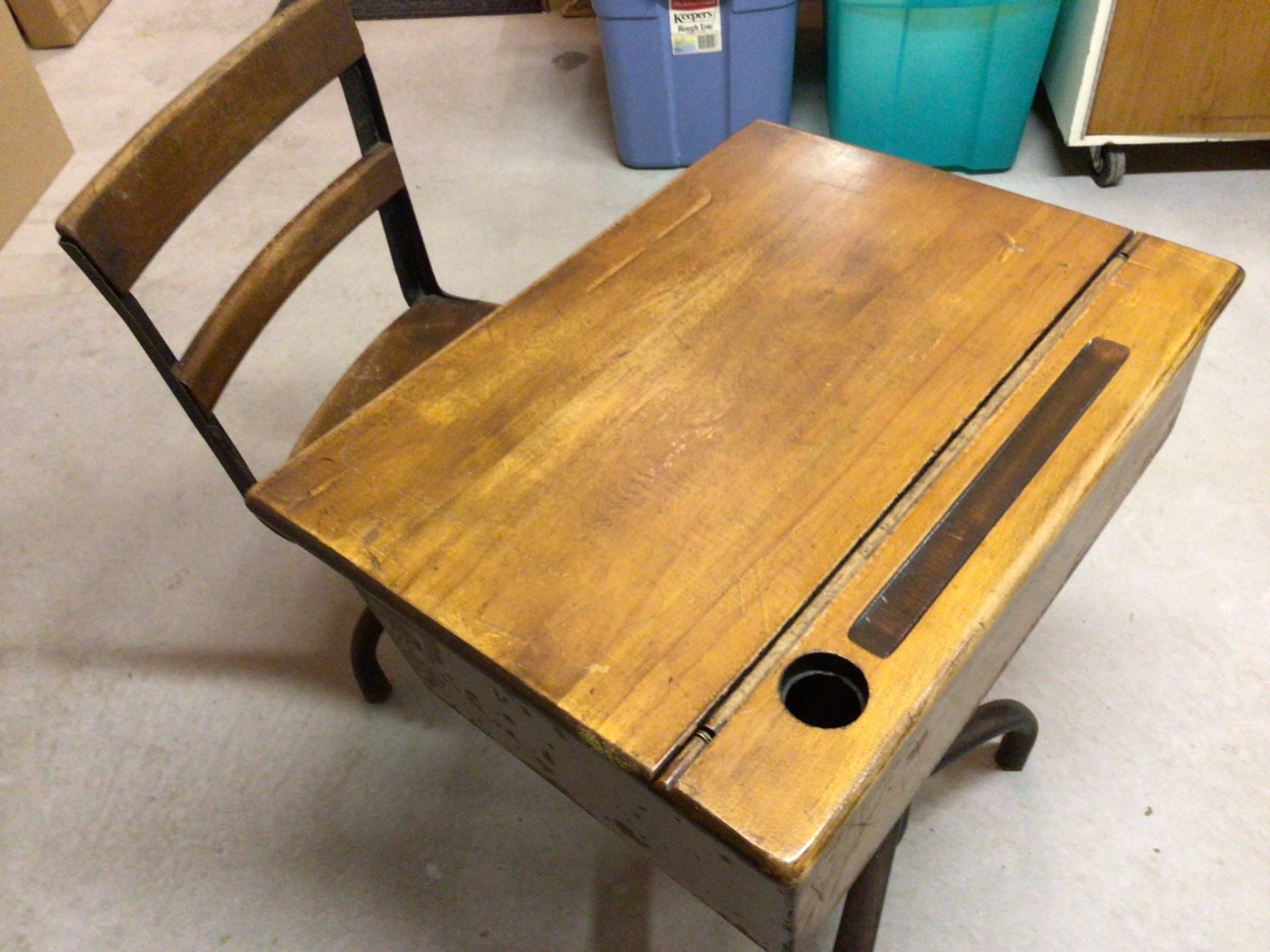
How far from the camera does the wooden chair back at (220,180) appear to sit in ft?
2.95

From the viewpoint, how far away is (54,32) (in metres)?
3.04

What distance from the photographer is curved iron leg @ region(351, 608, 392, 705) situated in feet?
4.49

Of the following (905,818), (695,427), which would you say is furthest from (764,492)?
(905,818)

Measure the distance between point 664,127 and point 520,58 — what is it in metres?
0.80

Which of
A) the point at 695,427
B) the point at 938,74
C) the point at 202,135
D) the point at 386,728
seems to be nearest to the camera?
the point at 695,427

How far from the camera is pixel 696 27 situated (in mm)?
2111

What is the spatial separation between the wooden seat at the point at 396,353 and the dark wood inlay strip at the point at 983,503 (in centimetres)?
74

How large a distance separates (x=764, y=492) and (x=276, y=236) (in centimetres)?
70

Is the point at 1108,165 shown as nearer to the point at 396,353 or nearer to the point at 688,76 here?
the point at 688,76

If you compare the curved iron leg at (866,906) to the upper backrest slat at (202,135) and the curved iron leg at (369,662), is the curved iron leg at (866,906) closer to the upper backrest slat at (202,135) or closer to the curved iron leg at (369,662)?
the curved iron leg at (369,662)

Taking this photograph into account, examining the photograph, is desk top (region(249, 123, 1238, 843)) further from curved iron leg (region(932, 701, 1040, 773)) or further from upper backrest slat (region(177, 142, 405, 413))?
curved iron leg (region(932, 701, 1040, 773))

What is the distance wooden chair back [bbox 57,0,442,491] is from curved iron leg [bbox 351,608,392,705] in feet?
1.08

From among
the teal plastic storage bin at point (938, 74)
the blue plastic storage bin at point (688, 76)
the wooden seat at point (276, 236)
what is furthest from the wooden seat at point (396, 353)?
the teal plastic storage bin at point (938, 74)

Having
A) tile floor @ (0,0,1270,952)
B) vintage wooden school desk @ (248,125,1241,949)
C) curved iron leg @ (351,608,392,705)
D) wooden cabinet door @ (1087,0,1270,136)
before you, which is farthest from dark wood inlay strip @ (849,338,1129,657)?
wooden cabinet door @ (1087,0,1270,136)
